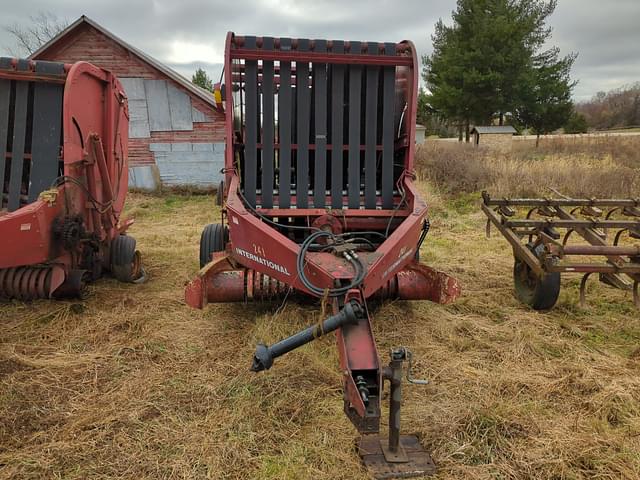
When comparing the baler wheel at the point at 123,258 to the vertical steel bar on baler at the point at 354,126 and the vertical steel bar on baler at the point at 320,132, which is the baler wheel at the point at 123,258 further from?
the vertical steel bar on baler at the point at 354,126

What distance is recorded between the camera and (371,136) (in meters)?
4.43

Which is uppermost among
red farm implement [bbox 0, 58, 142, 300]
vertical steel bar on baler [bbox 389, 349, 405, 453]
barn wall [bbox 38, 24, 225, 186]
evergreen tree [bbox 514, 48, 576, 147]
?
evergreen tree [bbox 514, 48, 576, 147]

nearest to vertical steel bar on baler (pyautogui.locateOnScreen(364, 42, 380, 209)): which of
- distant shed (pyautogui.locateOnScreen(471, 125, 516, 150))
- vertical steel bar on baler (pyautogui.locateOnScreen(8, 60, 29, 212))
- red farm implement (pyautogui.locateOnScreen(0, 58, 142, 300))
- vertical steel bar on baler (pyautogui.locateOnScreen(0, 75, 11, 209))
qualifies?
red farm implement (pyautogui.locateOnScreen(0, 58, 142, 300))

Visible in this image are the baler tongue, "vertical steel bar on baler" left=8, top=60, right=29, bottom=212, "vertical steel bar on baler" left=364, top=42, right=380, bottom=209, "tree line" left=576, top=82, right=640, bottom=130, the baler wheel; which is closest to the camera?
the baler tongue

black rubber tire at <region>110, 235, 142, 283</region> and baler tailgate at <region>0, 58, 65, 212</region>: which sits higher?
baler tailgate at <region>0, 58, 65, 212</region>

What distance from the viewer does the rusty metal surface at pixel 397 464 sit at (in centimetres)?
234

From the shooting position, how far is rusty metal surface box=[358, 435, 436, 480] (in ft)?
7.68

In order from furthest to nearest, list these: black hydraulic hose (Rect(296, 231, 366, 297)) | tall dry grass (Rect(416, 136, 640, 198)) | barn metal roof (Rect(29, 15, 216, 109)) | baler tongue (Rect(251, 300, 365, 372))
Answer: barn metal roof (Rect(29, 15, 216, 109))
tall dry grass (Rect(416, 136, 640, 198))
black hydraulic hose (Rect(296, 231, 366, 297))
baler tongue (Rect(251, 300, 365, 372))

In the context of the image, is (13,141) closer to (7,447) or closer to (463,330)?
(7,447)

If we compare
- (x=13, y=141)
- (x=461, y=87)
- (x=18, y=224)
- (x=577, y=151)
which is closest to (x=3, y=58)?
(x=13, y=141)

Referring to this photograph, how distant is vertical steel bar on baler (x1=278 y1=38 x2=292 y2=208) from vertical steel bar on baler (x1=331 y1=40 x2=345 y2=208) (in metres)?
0.39

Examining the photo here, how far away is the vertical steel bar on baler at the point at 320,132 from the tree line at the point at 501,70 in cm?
2059

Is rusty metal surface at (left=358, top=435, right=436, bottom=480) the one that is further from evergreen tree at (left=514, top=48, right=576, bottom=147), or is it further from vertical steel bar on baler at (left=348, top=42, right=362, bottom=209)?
evergreen tree at (left=514, top=48, right=576, bottom=147)

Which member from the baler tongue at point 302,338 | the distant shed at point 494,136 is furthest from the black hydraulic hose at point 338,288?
the distant shed at point 494,136
